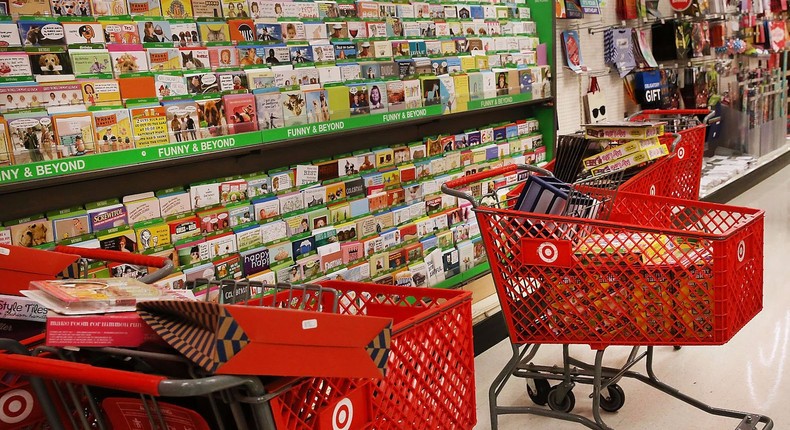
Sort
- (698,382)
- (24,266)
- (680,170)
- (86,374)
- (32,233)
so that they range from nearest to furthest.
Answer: (86,374) → (24,266) → (32,233) → (698,382) → (680,170)

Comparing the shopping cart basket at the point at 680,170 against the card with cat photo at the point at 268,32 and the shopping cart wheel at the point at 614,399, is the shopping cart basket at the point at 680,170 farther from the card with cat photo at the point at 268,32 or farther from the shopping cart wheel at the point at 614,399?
the card with cat photo at the point at 268,32

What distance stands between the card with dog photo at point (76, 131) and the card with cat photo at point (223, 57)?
26.3 inches

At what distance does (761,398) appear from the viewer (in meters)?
3.37

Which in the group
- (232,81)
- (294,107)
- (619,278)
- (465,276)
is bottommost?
(465,276)

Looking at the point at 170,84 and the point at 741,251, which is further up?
the point at 170,84

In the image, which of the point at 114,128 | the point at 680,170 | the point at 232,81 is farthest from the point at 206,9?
the point at 680,170

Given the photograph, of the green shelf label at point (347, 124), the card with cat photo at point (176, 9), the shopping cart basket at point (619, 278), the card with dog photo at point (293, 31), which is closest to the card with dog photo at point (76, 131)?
the card with cat photo at point (176, 9)

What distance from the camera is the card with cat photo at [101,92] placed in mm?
2789

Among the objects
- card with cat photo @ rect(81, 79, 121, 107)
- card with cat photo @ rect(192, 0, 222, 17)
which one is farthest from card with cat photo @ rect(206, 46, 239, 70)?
card with cat photo @ rect(81, 79, 121, 107)

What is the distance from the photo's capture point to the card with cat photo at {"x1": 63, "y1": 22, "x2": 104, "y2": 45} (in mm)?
2736

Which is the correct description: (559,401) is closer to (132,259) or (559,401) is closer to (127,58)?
(132,259)

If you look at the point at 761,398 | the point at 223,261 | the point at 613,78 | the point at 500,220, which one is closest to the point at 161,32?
the point at 223,261

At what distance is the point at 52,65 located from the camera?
2.70m

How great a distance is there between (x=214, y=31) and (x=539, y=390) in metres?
2.14
